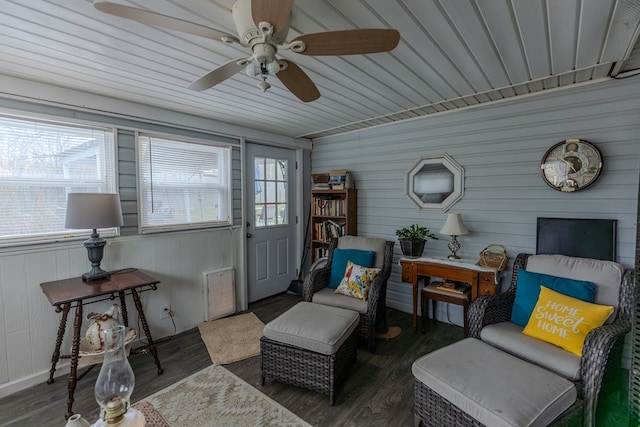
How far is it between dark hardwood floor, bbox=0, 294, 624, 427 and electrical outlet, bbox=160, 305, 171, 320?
24cm

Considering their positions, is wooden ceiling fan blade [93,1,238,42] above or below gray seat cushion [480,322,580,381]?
above

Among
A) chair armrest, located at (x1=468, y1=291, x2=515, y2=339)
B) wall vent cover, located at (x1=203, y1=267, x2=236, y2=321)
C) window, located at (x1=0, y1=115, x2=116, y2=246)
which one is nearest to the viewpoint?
chair armrest, located at (x1=468, y1=291, x2=515, y2=339)

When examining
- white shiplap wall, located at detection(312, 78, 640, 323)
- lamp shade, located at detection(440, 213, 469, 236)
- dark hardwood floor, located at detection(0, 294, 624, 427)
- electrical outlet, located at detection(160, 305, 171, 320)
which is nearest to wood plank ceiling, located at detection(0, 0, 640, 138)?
white shiplap wall, located at detection(312, 78, 640, 323)

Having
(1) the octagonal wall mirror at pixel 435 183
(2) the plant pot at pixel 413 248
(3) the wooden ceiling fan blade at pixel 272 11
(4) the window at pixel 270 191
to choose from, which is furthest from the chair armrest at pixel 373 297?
(3) the wooden ceiling fan blade at pixel 272 11

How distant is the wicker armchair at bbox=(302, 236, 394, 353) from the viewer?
2.68m

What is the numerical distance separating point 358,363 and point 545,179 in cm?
235

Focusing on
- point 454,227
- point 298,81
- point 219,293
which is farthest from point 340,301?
point 298,81

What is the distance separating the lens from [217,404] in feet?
6.76

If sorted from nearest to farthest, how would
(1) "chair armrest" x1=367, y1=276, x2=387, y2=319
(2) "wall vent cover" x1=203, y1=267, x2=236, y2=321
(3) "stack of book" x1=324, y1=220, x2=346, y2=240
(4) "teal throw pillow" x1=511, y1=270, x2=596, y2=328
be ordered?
(4) "teal throw pillow" x1=511, y1=270, x2=596, y2=328 → (1) "chair armrest" x1=367, y1=276, x2=387, y2=319 → (2) "wall vent cover" x1=203, y1=267, x2=236, y2=321 → (3) "stack of book" x1=324, y1=220, x2=346, y2=240

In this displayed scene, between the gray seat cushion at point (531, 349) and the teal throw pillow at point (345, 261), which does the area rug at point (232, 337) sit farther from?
the gray seat cushion at point (531, 349)

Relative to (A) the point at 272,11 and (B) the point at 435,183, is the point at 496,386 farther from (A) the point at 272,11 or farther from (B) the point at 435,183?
(B) the point at 435,183

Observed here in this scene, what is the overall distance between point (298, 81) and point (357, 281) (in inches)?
75.4

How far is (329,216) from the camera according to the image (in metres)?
4.15

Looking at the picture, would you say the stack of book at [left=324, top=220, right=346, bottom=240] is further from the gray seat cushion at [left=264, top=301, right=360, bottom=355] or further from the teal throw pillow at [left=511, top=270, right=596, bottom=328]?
the teal throw pillow at [left=511, top=270, right=596, bottom=328]
